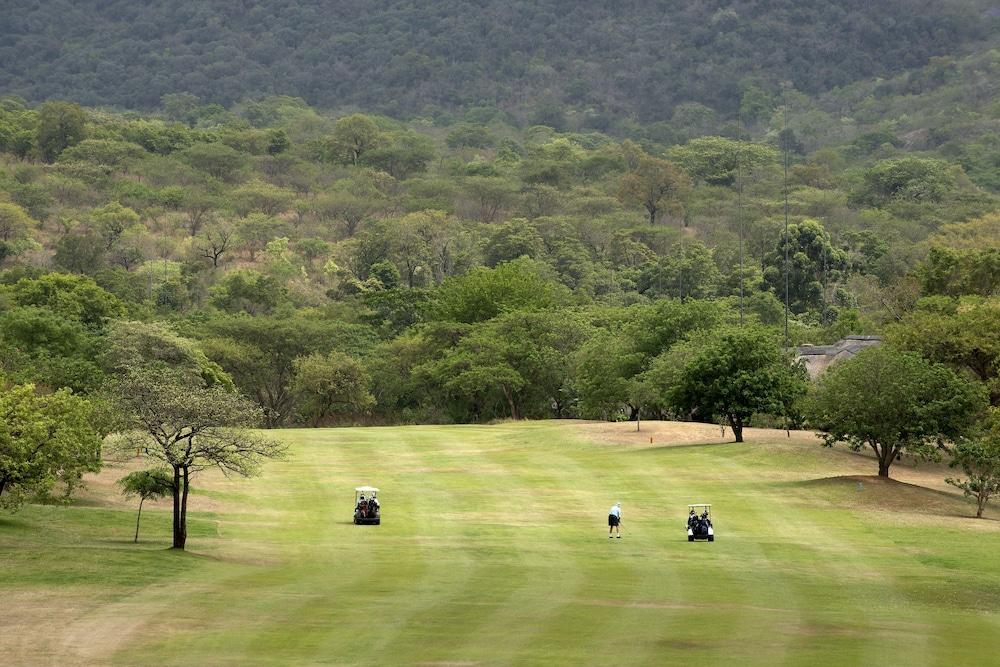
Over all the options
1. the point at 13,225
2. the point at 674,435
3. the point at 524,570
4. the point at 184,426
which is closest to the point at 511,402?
the point at 674,435

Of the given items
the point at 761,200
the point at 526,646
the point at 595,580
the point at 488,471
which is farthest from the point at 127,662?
the point at 761,200

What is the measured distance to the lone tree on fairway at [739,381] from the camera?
7350 cm

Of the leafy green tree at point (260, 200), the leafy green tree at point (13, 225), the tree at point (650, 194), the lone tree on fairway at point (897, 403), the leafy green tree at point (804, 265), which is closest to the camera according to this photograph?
the lone tree on fairway at point (897, 403)

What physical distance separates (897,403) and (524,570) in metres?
24.5

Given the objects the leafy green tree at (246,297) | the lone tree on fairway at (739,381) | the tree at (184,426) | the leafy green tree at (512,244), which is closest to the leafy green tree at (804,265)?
the leafy green tree at (512,244)

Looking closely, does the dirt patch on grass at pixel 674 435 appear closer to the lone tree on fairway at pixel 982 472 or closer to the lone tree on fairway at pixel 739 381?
the lone tree on fairway at pixel 739 381

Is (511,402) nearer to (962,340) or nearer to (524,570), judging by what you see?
(962,340)

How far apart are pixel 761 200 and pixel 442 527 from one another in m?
149

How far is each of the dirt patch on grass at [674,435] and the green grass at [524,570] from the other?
2.98m

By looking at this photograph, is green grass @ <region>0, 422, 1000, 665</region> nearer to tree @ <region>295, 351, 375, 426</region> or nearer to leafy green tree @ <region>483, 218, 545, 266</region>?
tree @ <region>295, 351, 375, 426</region>

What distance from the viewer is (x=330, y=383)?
106m

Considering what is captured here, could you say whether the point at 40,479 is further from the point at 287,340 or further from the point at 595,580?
the point at 287,340

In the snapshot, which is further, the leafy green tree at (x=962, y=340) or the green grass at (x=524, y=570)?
the leafy green tree at (x=962, y=340)

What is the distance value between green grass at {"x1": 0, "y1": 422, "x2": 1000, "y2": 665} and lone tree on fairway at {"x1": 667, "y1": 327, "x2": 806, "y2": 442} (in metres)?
1.94
